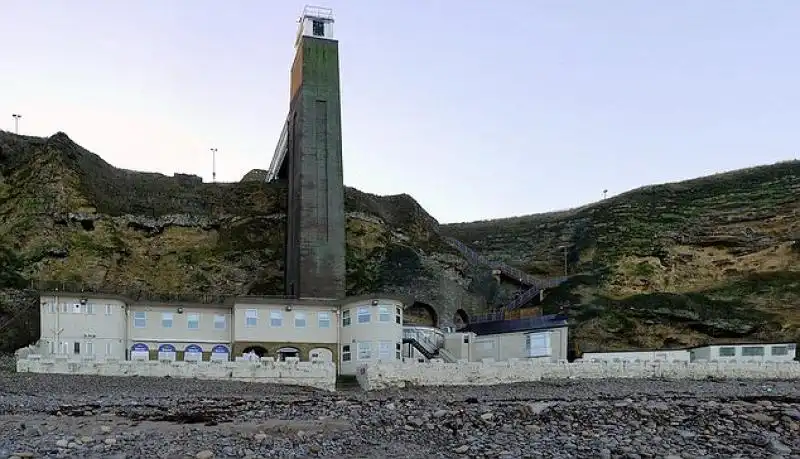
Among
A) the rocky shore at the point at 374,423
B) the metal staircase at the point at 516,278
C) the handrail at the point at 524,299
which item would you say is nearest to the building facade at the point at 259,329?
the rocky shore at the point at 374,423

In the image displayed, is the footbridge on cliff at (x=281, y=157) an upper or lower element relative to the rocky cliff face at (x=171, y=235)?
upper

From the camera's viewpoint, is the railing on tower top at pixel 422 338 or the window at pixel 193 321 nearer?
the window at pixel 193 321

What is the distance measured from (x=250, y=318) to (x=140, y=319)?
640 cm

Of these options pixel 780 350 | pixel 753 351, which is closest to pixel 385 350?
pixel 753 351

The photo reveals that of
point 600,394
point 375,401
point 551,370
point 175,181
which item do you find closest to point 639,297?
point 551,370

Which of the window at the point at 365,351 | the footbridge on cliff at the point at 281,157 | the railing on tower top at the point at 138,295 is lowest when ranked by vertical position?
the window at the point at 365,351

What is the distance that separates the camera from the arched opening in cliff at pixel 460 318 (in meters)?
62.9

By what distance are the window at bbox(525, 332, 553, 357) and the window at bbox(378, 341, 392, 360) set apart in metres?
9.56

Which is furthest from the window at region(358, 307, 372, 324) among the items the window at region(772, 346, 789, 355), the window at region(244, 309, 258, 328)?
the window at region(772, 346, 789, 355)

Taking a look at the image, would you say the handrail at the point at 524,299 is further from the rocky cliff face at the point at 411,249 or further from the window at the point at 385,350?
the window at the point at 385,350

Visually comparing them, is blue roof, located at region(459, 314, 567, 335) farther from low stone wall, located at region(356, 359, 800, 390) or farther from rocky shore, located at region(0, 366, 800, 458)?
rocky shore, located at region(0, 366, 800, 458)

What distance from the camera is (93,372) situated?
32.6 meters

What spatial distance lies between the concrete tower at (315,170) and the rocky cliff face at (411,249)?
451 cm

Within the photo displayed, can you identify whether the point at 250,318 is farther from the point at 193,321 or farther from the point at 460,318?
the point at 460,318
